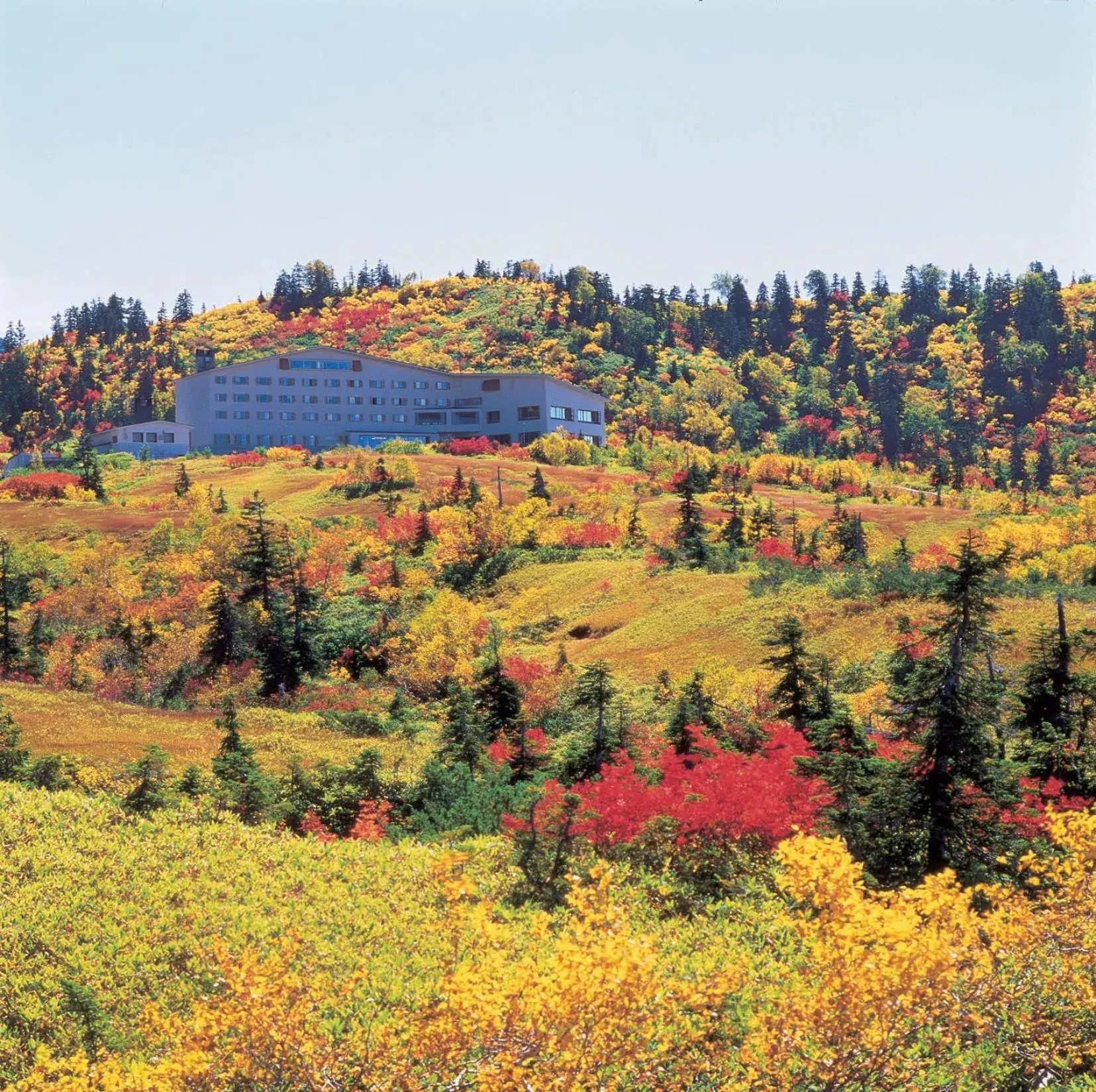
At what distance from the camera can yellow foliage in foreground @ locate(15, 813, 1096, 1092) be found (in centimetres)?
1524

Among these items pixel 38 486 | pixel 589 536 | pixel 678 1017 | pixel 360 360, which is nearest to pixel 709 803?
pixel 678 1017

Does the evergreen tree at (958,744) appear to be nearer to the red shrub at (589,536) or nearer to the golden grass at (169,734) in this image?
the golden grass at (169,734)

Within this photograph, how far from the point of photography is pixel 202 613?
7425cm

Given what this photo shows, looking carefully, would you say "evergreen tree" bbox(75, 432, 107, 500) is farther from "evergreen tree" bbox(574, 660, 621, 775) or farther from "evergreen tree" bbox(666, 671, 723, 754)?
"evergreen tree" bbox(574, 660, 621, 775)

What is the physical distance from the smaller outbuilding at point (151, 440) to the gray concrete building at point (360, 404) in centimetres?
334

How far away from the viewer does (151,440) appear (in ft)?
462

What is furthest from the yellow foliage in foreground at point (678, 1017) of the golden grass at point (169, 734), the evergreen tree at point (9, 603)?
the evergreen tree at point (9, 603)

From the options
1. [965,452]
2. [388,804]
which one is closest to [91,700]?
[388,804]

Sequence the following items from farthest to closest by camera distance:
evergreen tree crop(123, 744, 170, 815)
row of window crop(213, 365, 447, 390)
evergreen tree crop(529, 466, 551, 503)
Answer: row of window crop(213, 365, 447, 390) → evergreen tree crop(529, 466, 551, 503) → evergreen tree crop(123, 744, 170, 815)

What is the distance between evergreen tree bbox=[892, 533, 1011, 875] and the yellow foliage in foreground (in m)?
6.55

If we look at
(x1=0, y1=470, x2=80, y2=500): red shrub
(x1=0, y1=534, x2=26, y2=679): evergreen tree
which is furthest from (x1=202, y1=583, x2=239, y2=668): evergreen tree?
(x1=0, y1=470, x2=80, y2=500): red shrub

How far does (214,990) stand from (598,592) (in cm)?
5881

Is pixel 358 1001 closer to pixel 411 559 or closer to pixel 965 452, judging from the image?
pixel 411 559

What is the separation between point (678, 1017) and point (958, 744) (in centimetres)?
1274
